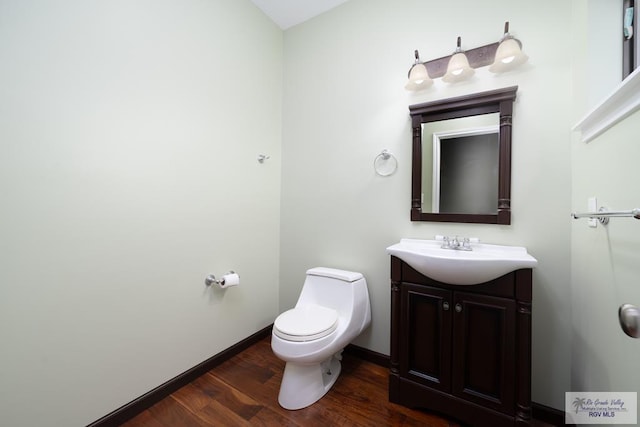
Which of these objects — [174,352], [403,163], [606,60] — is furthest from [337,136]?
[174,352]

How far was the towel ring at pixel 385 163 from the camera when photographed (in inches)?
66.8

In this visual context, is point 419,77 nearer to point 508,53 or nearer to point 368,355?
point 508,53

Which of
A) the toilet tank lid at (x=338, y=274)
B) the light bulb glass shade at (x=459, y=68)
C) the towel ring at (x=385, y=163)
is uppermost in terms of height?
the light bulb glass shade at (x=459, y=68)

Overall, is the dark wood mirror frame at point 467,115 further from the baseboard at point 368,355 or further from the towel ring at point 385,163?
the baseboard at point 368,355

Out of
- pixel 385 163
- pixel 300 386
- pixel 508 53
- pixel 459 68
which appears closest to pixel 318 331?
pixel 300 386

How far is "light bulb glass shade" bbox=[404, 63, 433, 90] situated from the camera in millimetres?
1515

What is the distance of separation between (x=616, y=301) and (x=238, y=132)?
2147 mm

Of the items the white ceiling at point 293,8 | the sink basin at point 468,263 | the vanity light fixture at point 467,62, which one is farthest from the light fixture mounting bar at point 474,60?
the sink basin at point 468,263

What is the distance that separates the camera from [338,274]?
172 cm

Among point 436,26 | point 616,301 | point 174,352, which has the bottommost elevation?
point 174,352

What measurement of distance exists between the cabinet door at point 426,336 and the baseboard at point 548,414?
526 mm

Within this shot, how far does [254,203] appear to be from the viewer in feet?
6.53

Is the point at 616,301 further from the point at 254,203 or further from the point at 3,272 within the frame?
the point at 3,272

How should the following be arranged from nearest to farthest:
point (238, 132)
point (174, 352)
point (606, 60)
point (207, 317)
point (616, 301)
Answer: point (616, 301) → point (606, 60) → point (174, 352) → point (207, 317) → point (238, 132)
